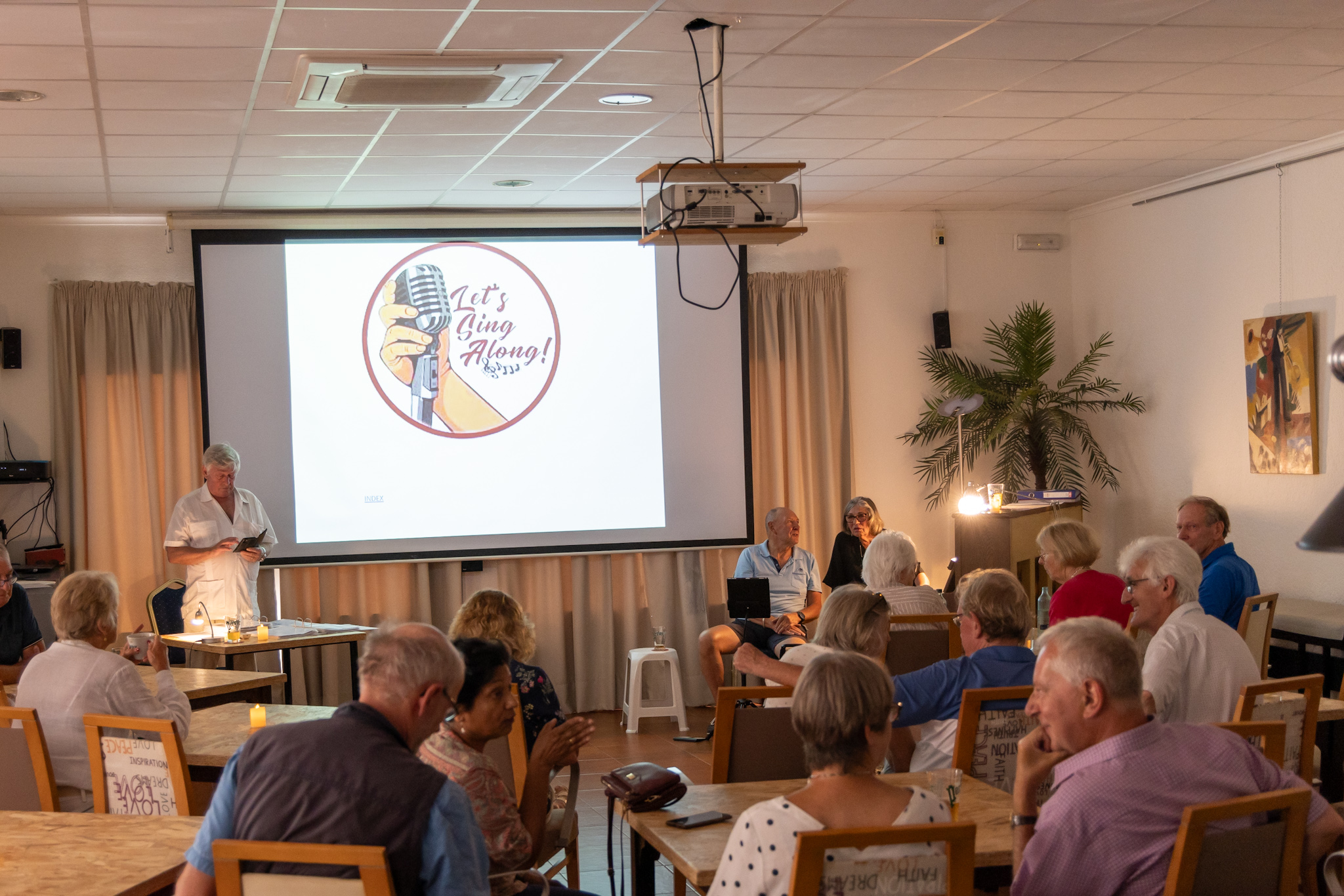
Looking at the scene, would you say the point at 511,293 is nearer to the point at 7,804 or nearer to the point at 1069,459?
the point at 1069,459

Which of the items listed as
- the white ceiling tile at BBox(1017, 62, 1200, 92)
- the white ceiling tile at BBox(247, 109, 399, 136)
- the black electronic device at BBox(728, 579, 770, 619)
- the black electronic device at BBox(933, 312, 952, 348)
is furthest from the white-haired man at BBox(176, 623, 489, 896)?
the black electronic device at BBox(933, 312, 952, 348)

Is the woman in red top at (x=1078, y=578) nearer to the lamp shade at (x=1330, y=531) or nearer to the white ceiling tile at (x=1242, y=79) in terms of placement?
the white ceiling tile at (x=1242, y=79)

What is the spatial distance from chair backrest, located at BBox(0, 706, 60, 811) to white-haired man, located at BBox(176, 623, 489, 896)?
1.44 m

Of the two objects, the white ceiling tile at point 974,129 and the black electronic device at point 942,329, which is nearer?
the white ceiling tile at point 974,129

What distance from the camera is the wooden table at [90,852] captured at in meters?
2.36

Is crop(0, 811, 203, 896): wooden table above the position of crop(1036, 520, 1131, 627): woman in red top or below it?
below

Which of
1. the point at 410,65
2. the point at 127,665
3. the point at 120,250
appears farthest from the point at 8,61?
the point at 120,250

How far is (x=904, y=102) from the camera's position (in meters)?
5.42

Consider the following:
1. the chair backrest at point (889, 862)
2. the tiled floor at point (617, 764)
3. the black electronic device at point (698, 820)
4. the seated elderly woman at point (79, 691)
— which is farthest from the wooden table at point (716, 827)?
A: the seated elderly woman at point (79, 691)

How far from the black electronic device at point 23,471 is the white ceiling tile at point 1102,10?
5.78 meters

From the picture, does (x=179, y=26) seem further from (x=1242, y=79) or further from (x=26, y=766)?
(x=1242, y=79)

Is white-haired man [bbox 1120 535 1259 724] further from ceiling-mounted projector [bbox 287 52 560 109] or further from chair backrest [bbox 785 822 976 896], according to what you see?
ceiling-mounted projector [bbox 287 52 560 109]

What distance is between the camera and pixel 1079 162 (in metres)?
6.92

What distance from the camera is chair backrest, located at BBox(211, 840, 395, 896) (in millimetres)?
1911
